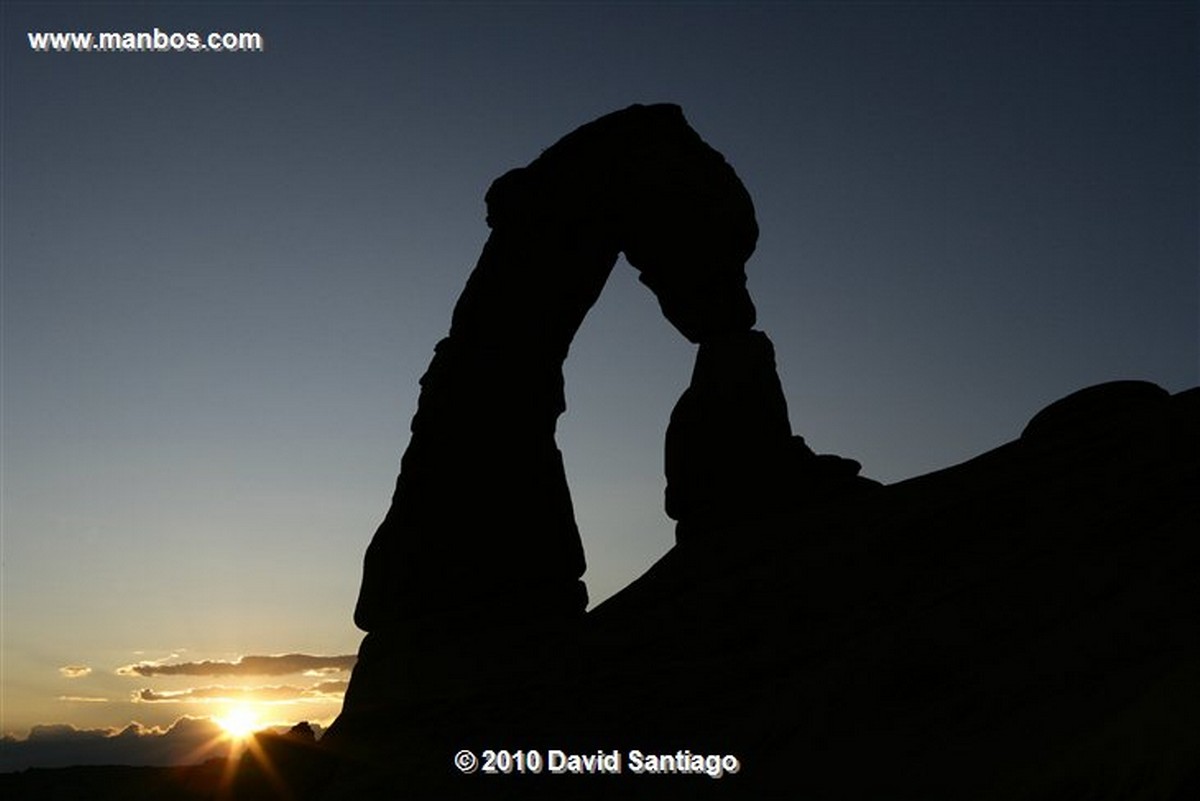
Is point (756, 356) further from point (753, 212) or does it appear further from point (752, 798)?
point (752, 798)

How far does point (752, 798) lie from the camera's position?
642 inches

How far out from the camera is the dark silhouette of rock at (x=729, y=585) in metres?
15.5

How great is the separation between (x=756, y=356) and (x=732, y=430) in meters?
2.72

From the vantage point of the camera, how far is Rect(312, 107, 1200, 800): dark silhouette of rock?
1546cm

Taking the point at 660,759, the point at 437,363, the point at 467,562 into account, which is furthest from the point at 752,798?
the point at 437,363

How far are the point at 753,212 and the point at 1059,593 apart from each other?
22816 millimetres

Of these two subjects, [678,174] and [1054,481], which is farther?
[678,174]

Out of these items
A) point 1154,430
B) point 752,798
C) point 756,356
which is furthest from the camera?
point 756,356

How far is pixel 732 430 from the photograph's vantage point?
37.1 m

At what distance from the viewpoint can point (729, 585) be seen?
26.5 meters

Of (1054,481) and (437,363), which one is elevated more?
(437,363)

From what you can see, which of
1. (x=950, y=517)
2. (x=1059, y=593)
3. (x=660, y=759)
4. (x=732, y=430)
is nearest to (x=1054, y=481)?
(x=950, y=517)

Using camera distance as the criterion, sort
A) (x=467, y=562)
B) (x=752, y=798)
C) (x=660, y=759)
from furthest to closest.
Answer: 1. (x=467, y=562)
2. (x=660, y=759)
3. (x=752, y=798)

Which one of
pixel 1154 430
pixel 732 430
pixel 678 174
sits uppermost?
pixel 678 174
